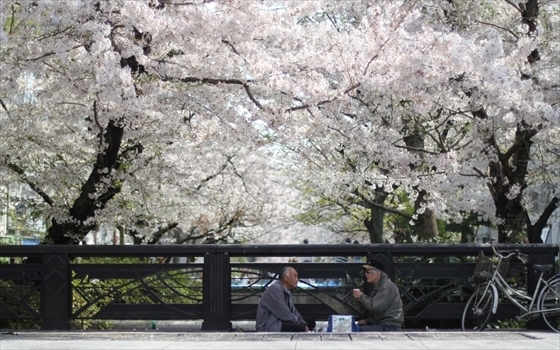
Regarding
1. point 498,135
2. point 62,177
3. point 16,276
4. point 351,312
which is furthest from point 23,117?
point 498,135

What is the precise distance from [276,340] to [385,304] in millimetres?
1976

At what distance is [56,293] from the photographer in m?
12.3

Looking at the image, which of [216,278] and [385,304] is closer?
[385,304]

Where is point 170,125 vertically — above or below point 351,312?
above

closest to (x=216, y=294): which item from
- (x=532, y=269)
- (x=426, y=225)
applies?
(x=532, y=269)

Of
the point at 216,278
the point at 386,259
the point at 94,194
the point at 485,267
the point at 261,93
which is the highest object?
the point at 261,93

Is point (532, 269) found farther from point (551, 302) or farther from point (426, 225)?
point (426, 225)

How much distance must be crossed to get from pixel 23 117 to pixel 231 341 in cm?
752

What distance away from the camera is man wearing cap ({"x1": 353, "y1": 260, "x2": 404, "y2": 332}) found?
11539 millimetres

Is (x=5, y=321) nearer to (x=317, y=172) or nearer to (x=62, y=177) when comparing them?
(x=62, y=177)

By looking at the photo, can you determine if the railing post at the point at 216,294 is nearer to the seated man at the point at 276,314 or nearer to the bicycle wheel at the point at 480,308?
the seated man at the point at 276,314

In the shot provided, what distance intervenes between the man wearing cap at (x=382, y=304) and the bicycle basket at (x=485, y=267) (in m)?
1.44

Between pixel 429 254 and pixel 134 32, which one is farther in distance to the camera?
pixel 134 32

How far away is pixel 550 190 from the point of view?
20938 millimetres
